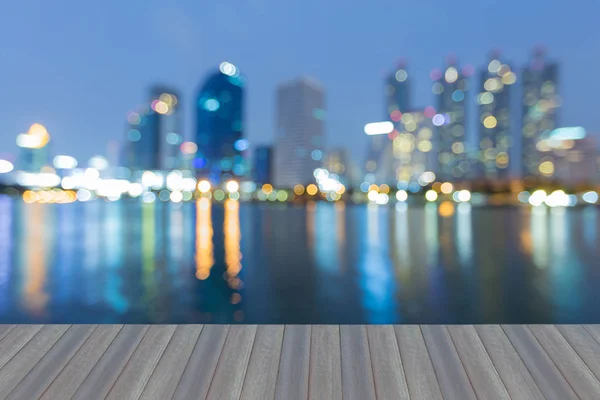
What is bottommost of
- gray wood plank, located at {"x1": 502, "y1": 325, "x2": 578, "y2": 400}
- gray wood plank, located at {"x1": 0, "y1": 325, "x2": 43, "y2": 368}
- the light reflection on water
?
the light reflection on water

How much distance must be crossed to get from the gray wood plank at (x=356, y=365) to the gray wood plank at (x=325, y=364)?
5 cm

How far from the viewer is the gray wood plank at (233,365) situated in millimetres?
3414

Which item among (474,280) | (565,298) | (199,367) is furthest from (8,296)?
(565,298)

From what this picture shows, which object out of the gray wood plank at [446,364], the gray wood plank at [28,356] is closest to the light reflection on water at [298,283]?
the gray wood plank at [446,364]

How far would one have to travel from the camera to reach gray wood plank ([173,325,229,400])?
11.3 feet

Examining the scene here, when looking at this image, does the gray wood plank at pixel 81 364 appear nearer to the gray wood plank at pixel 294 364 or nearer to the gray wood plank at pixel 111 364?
the gray wood plank at pixel 111 364

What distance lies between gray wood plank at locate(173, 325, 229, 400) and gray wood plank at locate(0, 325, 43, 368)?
5.71ft

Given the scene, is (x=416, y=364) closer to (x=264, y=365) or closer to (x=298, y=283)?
(x=264, y=365)

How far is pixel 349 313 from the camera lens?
11.8 m

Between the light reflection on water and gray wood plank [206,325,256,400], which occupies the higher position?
gray wood plank [206,325,256,400]

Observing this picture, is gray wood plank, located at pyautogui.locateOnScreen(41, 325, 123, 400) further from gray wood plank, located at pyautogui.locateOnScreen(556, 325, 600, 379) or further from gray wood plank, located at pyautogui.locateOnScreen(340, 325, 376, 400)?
gray wood plank, located at pyautogui.locateOnScreen(556, 325, 600, 379)

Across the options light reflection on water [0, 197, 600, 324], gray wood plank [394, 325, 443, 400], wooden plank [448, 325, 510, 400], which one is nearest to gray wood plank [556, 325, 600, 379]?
wooden plank [448, 325, 510, 400]

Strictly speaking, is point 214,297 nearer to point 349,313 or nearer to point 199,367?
point 349,313

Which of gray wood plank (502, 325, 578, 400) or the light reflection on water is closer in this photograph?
gray wood plank (502, 325, 578, 400)
